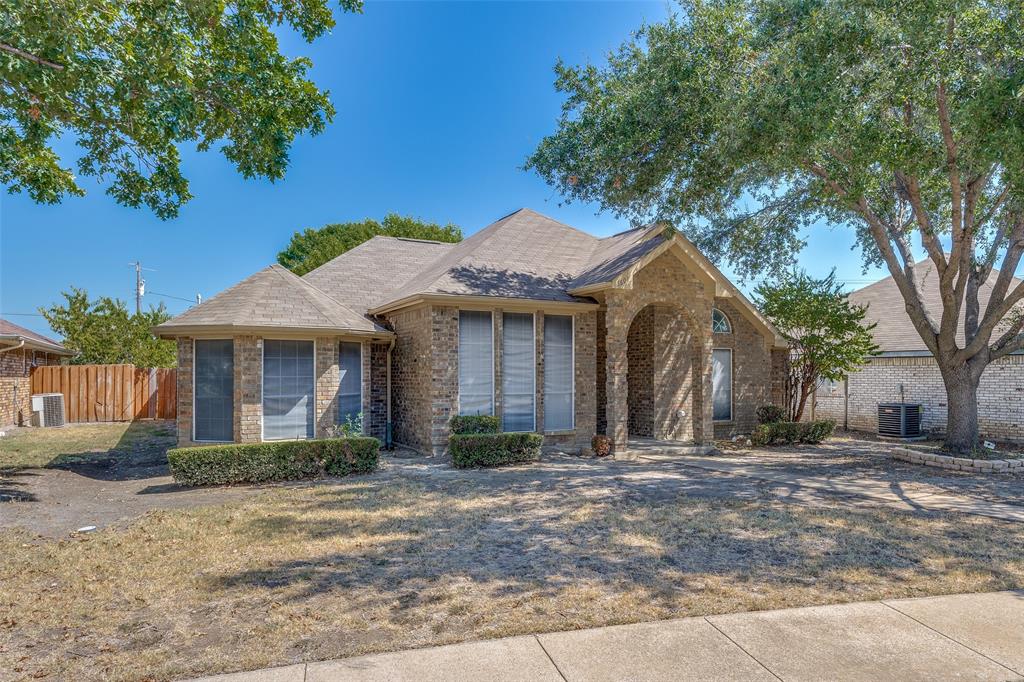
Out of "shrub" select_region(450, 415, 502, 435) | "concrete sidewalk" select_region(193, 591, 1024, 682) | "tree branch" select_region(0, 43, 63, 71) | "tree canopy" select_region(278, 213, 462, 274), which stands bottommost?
"concrete sidewalk" select_region(193, 591, 1024, 682)

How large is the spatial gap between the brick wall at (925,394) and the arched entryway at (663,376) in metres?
7.76

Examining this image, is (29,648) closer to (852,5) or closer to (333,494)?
(333,494)

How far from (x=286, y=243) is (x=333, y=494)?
3172cm

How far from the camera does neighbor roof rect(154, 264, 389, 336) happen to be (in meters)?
11.8

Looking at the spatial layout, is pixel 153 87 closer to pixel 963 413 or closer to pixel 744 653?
pixel 744 653

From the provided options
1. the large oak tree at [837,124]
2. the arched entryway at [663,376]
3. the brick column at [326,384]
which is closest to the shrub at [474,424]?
the brick column at [326,384]

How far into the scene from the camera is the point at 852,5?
9.52 metres

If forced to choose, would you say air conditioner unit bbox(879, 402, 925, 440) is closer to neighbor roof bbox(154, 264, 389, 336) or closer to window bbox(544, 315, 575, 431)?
window bbox(544, 315, 575, 431)

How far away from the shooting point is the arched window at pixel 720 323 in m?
16.8

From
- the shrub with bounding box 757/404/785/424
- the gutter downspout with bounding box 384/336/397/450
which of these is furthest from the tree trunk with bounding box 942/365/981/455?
the gutter downspout with bounding box 384/336/397/450

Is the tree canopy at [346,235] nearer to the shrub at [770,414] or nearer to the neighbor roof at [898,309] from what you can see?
the neighbor roof at [898,309]

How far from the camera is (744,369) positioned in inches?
668

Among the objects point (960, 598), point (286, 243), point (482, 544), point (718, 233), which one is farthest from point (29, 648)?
point (286, 243)

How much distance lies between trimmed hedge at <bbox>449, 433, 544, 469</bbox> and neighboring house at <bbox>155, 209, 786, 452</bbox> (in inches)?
48.1
